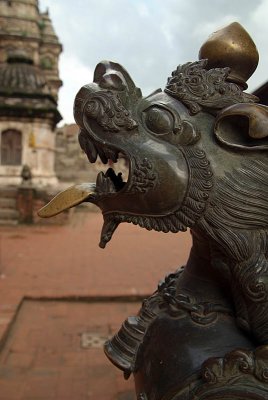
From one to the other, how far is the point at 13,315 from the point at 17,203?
713 centimetres

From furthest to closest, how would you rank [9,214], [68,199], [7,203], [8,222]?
[7,203] → [9,214] → [8,222] → [68,199]

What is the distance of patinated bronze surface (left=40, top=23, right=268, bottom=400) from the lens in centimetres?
102

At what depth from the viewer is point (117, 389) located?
9.53ft

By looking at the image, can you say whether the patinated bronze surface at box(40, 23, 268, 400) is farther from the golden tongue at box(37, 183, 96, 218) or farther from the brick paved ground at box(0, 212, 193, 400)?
the brick paved ground at box(0, 212, 193, 400)

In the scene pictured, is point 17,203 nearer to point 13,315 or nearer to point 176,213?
point 13,315

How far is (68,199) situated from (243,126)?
484 mm

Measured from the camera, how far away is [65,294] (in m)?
4.77

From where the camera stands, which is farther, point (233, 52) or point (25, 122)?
point (25, 122)

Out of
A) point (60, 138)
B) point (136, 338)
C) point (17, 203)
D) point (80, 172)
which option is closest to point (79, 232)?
point (17, 203)

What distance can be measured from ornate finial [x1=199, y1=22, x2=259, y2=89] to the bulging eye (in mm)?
233

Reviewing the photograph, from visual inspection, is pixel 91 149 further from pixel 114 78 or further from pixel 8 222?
pixel 8 222

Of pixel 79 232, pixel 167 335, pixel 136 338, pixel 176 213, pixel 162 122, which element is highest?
pixel 162 122

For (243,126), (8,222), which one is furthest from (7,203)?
(243,126)

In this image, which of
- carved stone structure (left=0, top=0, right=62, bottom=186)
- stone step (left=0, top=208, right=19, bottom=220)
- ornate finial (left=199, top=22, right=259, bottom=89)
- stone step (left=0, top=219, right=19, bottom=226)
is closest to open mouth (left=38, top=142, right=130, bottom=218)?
ornate finial (left=199, top=22, right=259, bottom=89)
